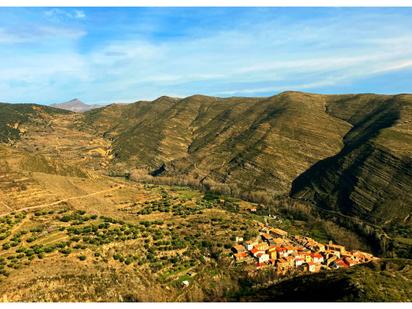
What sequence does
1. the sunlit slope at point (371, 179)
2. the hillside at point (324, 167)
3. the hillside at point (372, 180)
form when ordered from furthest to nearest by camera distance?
the hillside at point (324, 167)
the sunlit slope at point (371, 179)
the hillside at point (372, 180)

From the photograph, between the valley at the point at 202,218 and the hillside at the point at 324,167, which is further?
the hillside at the point at 324,167

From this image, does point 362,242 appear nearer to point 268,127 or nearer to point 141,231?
point 141,231

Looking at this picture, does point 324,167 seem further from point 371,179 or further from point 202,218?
point 202,218

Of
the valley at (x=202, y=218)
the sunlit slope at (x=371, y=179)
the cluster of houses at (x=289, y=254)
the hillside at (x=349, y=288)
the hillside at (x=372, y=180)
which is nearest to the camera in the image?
the hillside at (x=349, y=288)

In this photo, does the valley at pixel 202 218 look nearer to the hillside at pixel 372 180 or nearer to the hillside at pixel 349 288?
the hillside at pixel 372 180

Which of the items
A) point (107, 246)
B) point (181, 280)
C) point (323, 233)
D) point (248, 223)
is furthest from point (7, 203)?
point (323, 233)

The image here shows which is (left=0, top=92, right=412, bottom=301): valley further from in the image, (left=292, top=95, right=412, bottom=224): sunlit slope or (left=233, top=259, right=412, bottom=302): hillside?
(left=233, top=259, right=412, bottom=302): hillside

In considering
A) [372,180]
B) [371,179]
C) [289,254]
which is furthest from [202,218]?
[371,179]

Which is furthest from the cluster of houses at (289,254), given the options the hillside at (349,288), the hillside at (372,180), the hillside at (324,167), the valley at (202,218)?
the hillside at (372,180)
